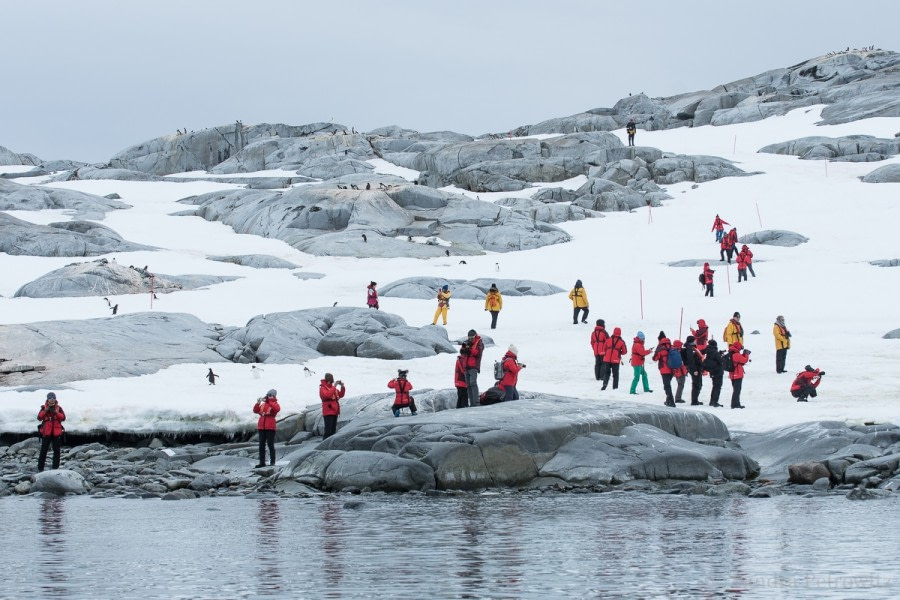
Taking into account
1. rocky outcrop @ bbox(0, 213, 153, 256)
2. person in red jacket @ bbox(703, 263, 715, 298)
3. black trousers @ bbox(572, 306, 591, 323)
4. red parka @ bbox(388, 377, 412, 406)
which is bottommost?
red parka @ bbox(388, 377, 412, 406)

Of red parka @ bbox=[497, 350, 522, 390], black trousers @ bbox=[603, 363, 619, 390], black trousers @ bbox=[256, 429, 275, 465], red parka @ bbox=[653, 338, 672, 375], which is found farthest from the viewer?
black trousers @ bbox=[603, 363, 619, 390]

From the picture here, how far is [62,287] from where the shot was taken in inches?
1684

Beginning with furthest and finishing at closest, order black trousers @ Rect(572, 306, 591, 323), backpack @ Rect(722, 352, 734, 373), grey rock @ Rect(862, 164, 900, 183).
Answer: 1. grey rock @ Rect(862, 164, 900, 183)
2. black trousers @ Rect(572, 306, 591, 323)
3. backpack @ Rect(722, 352, 734, 373)

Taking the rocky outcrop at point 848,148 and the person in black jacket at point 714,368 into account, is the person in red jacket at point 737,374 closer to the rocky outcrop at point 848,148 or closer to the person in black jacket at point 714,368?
the person in black jacket at point 714,368

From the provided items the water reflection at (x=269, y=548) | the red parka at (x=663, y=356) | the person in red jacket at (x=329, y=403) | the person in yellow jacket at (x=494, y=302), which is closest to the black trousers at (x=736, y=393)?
the red parka at (x=663, y=356)

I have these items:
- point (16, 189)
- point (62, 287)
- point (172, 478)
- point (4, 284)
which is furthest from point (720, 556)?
point (16, 189)

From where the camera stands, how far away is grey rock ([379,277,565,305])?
43406 millimetres

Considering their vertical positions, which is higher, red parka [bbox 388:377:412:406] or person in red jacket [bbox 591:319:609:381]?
person in red jacket [bbox 591:319:609:381]

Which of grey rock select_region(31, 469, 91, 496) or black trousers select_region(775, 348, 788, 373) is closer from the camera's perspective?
grey rock select_region(31, 469, 91, 496)

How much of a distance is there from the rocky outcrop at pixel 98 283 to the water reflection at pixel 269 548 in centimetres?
2721

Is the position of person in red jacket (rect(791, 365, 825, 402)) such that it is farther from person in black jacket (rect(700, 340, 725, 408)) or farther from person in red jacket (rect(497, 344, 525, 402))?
person in red jacket (rect(497, 344, 525, 402))

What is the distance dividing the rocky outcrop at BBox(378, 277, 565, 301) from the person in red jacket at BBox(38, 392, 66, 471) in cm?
2328

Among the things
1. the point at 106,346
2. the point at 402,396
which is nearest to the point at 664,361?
the point at 402,396

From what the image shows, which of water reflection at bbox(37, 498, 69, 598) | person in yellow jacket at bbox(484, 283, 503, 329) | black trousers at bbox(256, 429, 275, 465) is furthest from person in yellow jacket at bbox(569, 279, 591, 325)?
water reflection at bbox(37, 498, 69, 598)
